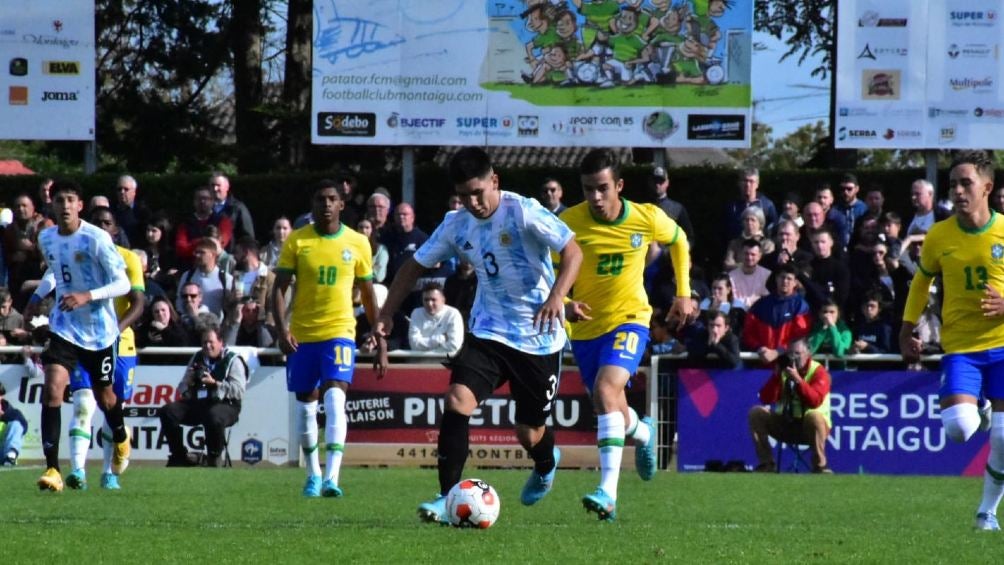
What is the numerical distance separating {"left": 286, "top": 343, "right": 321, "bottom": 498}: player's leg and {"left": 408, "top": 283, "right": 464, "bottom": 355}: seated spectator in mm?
4809

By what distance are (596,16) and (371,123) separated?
10.9ft

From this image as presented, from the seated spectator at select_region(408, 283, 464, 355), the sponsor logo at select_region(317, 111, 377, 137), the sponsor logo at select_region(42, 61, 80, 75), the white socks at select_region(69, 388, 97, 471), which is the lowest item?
the white socks at select_region(69, 388, 97, 471)

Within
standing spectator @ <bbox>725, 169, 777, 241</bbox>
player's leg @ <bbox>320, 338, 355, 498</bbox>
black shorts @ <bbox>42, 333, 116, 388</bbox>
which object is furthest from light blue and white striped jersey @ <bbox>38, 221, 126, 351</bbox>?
standing spectator @ <bbox>725, 169, 777, 241</bbox>

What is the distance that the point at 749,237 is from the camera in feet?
63.0

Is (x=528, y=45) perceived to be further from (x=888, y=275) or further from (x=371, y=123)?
(x=888, y=275)

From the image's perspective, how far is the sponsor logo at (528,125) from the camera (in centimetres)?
2227

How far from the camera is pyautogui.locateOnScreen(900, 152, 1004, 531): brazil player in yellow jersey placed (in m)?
9.94

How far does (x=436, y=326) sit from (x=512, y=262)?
29.9ft

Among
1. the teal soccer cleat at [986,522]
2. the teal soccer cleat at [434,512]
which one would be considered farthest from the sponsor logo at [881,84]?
the teal soccer cleat at [434,512]

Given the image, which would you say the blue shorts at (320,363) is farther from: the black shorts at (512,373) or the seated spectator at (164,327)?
the seated spectator at (164,327)

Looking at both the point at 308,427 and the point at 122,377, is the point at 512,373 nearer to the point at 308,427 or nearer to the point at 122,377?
the point at 308,427

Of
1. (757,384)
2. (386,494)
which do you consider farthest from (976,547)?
(757,384)

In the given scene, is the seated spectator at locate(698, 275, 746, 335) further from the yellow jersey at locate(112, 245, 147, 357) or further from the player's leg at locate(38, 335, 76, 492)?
the player's leg at locate(38, 335, 76, 492)

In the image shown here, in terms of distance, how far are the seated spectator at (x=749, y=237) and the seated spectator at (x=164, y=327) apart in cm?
628
